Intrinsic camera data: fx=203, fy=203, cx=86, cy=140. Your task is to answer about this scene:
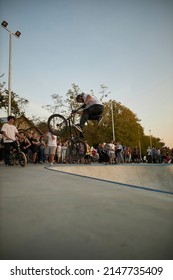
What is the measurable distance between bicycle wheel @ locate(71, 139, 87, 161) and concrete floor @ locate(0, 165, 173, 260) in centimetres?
542

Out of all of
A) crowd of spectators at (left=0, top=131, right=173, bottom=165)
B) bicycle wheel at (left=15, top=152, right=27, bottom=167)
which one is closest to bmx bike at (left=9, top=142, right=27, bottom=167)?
bicycle wheel at (left=15, top=152, right=27, bottom=167)

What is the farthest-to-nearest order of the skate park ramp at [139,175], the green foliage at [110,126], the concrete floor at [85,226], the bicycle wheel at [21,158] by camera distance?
the green foliage at [110,126] < the skate park ramp at [139,175] < the bicycle wheel at [21,158] < the concrete floor at [85,226]

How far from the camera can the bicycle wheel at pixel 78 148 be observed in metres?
8.05

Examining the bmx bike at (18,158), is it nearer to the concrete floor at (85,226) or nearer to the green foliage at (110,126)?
the concrete floor at (85,226)

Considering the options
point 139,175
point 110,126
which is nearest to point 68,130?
point 139,175

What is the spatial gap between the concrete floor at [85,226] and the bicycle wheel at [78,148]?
17.8 feet

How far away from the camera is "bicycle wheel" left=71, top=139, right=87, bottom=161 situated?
26.4 ft

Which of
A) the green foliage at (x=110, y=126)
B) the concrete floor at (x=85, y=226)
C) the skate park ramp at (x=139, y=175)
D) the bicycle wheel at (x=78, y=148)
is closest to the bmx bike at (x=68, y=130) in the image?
the bicycle wheel at (x=78, y=148)

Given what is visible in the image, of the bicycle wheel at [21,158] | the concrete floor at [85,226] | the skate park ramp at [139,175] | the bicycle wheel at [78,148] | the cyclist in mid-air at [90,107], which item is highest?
the cyclist in mid-air at [90,107]

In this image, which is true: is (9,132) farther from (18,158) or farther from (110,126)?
(110,126)
